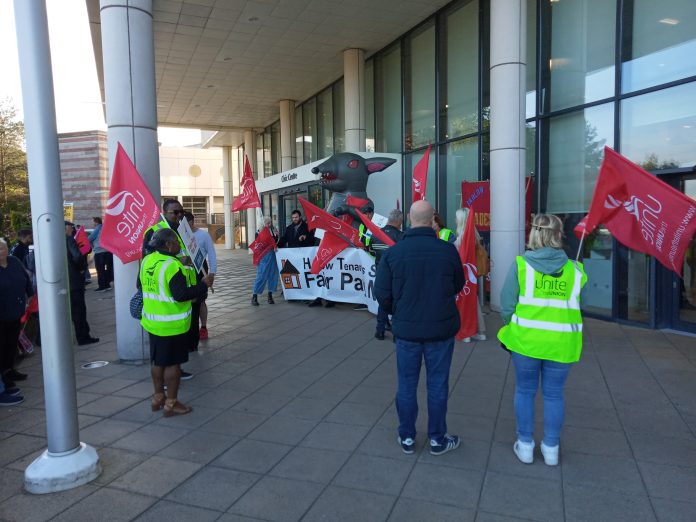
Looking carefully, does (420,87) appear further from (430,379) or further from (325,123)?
(430,379)

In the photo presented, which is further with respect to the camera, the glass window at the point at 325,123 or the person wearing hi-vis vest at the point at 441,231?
the glass window at the point at 325,123

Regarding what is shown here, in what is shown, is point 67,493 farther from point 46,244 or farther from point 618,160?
point 618,160

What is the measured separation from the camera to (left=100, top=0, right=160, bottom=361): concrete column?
20.5ft

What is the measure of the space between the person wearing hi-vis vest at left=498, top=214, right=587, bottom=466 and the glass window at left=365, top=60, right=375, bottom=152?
12.0 metres

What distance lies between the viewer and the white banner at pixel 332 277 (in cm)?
938

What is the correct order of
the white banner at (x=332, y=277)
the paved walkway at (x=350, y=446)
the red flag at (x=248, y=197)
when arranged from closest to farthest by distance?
the paved walkway at (x=350, y=446)
the white banner at (x=332, y=277)
the red flag at (x=248, y=197)

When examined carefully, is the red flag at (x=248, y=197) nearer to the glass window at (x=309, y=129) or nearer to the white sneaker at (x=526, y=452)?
the white sneaker at (x=526, y=452)

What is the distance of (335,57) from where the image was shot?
14.9 metres

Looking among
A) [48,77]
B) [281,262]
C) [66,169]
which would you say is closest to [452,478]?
[48,77]

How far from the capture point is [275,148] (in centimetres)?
2592

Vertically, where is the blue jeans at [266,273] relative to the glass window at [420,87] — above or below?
below

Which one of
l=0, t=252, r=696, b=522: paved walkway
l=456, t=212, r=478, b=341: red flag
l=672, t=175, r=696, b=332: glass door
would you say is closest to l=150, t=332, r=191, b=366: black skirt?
l=0, t=252, r=696, b=522: paved walkway

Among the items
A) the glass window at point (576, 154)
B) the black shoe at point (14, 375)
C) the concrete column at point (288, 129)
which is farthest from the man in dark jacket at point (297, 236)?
the concrete column at point (288, 129)

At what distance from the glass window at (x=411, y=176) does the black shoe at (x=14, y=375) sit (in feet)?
29.0
